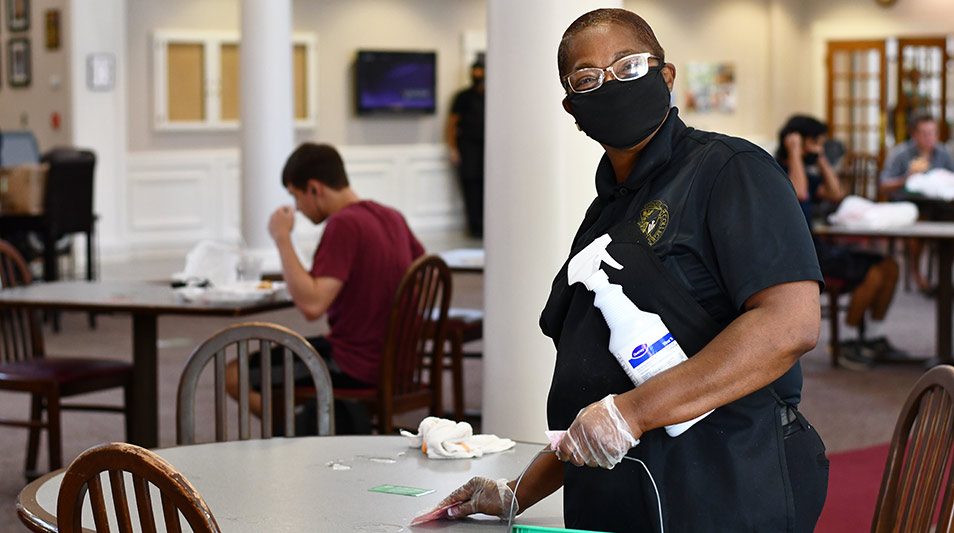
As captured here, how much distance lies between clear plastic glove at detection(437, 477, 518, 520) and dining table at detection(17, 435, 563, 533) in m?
0.02

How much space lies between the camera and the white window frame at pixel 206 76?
432 inches

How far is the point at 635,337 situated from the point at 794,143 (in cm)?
547

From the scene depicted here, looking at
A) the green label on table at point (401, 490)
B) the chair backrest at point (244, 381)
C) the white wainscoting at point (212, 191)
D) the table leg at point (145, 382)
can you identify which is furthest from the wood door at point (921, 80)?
the green label on table at point (401, 490)

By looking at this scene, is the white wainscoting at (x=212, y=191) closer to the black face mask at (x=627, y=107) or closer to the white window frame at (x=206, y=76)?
the white window frame at (x=206, y=76)

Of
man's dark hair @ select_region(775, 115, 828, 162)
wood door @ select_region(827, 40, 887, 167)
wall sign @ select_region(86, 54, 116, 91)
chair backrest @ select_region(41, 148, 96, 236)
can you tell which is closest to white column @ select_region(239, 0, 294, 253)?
chair backrest @ select_region(41, 148, 96, 236)

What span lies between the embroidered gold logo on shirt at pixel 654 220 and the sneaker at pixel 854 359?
17.5ft

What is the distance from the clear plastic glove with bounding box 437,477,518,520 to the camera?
1818 mm

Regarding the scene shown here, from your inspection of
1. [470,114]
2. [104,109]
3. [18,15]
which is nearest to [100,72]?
[104,109]

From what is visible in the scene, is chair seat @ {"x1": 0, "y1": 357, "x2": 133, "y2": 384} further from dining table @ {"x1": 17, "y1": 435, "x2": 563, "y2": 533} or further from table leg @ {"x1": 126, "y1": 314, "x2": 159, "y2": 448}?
dining table @ {"x1": 17, "y1": 435, "x2": 563, "y2": 533}

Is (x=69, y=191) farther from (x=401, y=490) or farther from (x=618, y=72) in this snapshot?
(x=618, y=72)

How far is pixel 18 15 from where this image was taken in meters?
11.1

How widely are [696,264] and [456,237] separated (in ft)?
36.7

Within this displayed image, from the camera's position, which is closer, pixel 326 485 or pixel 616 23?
pixel 616 23

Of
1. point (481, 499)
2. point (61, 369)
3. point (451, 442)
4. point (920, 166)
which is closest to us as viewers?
point (481, 499)
